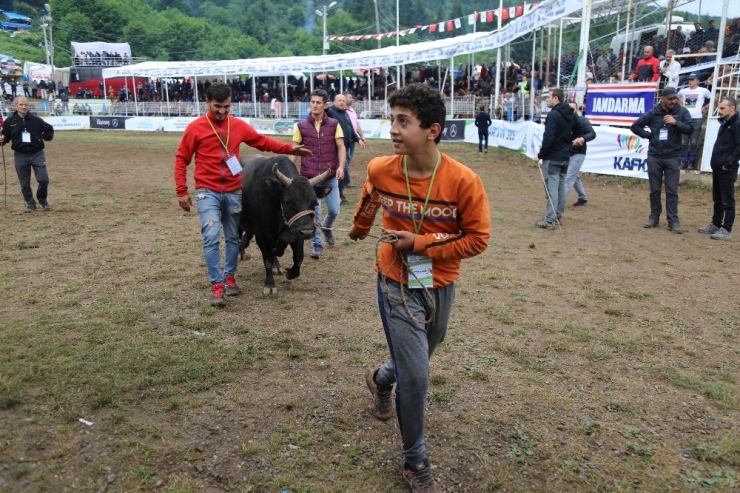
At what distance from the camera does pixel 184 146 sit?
570cm

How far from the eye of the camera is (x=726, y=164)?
8.62 m

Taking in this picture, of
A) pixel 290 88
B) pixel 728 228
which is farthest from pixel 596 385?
pixel 290 88

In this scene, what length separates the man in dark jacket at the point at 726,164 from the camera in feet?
28.0

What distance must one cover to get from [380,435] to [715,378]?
2797 millimetres

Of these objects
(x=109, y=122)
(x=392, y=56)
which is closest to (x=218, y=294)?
(x=392, y=56)

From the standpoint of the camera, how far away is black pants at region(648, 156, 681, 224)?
9.12 metres

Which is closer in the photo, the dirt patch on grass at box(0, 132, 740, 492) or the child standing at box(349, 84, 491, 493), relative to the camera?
the child standing at box(349, 84, 491, 493)

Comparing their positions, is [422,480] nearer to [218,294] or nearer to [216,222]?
[218,294]

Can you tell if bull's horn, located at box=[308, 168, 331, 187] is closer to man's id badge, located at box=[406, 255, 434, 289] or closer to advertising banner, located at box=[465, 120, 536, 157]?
man's id badge, located at box=[406, 255, 434, 289]

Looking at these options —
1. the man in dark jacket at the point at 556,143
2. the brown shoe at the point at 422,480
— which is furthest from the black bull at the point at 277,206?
the man in dark jacket at the point at 556,143

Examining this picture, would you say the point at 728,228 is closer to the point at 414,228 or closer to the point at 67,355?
the point at 414,228

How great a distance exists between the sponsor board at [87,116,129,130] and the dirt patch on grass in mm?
30179

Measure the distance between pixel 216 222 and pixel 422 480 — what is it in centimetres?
359

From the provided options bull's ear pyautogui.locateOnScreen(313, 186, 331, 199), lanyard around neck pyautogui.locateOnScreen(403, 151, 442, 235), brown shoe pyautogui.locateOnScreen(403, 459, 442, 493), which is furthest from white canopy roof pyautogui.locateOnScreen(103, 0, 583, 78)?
brown shoe pyautogui.locateOnScreen(403, 459, 442, 493)
